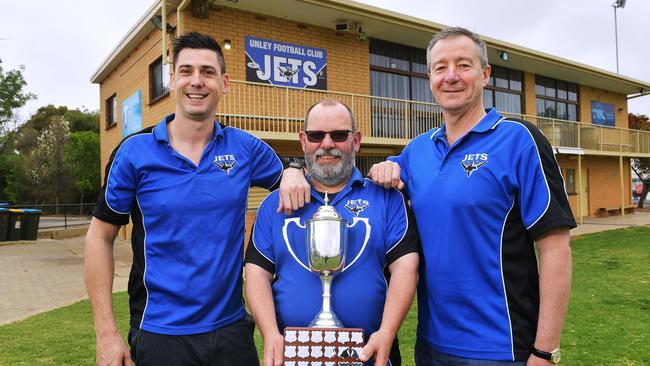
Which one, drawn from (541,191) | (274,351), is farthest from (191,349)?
(541,191)

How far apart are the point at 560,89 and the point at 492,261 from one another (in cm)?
2172

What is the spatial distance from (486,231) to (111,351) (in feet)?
5.69

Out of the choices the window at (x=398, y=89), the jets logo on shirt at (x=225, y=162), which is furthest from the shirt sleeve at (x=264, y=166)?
the window at (x=398, y=89)

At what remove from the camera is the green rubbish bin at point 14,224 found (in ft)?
53.7

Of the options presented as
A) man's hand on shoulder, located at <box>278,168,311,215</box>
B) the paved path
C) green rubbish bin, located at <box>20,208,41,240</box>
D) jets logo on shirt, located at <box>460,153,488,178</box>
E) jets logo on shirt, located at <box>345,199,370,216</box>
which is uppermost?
jets logo on shirt, located at <box>460,153,488,178</box>

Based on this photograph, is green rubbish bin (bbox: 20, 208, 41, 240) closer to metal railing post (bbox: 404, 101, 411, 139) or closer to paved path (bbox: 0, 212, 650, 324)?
paved path (bbox: 0, 212, 650, 324)

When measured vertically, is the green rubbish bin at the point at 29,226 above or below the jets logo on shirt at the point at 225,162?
below

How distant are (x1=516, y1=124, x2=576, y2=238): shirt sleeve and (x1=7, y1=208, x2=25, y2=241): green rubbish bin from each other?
18.1m

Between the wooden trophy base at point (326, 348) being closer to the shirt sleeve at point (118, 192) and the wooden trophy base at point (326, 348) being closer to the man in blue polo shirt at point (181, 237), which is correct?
the man in blue polo shirt at point (181, 237)

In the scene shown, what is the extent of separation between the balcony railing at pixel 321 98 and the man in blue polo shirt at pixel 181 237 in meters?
8.29

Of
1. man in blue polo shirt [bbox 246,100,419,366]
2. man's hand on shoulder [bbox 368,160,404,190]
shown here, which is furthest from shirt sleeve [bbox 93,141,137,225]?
man's hand on shoulder [bbox 368,160,404,190]

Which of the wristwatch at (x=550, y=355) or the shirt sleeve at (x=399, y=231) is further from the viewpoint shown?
the shirt sleeve at (x=399, y=231)

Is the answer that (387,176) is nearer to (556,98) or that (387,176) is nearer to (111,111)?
(111,111)

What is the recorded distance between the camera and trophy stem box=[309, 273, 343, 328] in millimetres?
2008
